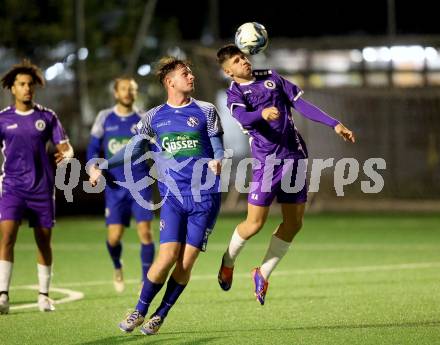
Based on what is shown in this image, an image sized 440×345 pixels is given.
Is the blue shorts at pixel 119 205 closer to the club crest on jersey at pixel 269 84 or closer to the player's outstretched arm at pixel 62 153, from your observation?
the player's outstretched arm at pixel 62 153

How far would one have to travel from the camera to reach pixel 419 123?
76.9 feet

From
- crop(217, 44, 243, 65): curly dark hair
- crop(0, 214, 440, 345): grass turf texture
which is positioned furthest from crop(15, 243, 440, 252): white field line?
crop(217, 44, 243, 65): curly dark hair

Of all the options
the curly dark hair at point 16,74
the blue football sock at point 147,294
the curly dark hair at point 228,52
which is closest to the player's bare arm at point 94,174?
the blue football sock at point 147,294

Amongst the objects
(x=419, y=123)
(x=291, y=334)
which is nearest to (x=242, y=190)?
(x=419, y=123)

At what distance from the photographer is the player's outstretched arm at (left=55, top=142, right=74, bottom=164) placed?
376 inches

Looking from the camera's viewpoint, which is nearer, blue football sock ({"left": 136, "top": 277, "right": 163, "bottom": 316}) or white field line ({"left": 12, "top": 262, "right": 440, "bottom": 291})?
blue football sock ({"left": 136, "top": 277, "right": 163, "bottom": 316})

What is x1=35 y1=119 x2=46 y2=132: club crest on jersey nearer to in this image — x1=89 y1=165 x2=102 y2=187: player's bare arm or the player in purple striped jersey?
x1=89 y1=165 x2=102 y2=187: player's bare arm

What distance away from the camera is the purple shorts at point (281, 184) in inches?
355

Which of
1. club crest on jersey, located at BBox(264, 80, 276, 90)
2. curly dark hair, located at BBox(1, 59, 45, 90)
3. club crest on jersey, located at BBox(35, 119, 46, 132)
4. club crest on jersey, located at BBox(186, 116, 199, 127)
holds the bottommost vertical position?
club crest on jersey, located at BBox(186, 116, 199, 127)

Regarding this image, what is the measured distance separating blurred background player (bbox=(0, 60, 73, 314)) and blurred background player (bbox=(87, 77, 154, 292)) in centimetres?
137

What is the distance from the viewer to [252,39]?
29.2 feet

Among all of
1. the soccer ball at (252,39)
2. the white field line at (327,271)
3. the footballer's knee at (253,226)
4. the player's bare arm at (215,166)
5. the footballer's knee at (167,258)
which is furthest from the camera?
the white field line at (327,271)

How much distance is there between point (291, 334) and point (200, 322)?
1.02 meters

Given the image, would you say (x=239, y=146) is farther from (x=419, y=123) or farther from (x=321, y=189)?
(x=419, y=123)
